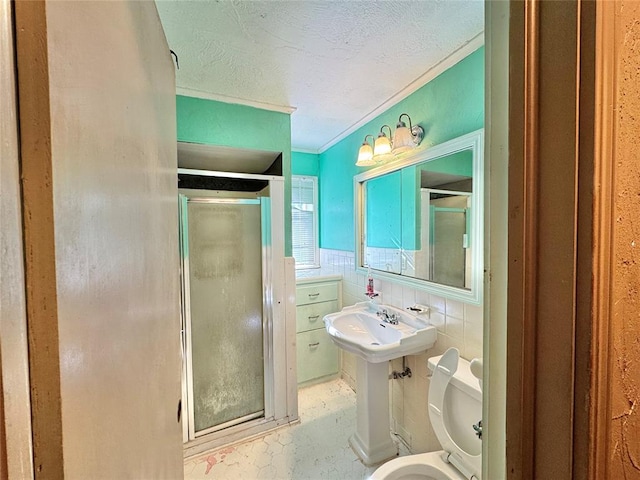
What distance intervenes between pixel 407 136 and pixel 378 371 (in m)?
1.44

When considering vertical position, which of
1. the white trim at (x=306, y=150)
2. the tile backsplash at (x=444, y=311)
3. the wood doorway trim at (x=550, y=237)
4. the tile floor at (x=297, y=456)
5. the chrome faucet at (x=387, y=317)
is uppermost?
the white trim at (x=306, y=150)

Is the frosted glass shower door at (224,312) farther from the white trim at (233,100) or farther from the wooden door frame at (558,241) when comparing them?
the wooden door frame at (558,241)

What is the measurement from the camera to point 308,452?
174 centimetres

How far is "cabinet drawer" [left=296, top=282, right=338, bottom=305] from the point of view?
236 centimetres

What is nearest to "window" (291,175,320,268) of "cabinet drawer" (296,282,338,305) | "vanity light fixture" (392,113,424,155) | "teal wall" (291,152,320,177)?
"teal wall" (291,152,320,177)

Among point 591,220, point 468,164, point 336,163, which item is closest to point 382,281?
point 468,164

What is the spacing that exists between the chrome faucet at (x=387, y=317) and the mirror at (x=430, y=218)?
0.77ft

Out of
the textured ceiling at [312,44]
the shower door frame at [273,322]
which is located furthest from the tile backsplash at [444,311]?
the textured ceiling at [312,44]

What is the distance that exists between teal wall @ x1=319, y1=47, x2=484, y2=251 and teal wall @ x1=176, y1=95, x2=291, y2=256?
0.62m

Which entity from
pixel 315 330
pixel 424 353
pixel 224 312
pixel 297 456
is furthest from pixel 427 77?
pixel 297 456

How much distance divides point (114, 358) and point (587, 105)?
745 mm

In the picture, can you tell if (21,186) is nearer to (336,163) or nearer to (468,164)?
(468,164)

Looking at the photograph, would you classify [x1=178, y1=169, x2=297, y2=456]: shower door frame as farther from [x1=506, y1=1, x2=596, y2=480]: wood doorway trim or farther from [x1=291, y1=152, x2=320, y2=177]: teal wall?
[x1=506, y1=1, x2=596, y2=480]: wood doorway trim

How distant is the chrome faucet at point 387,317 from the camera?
179 centimetres
